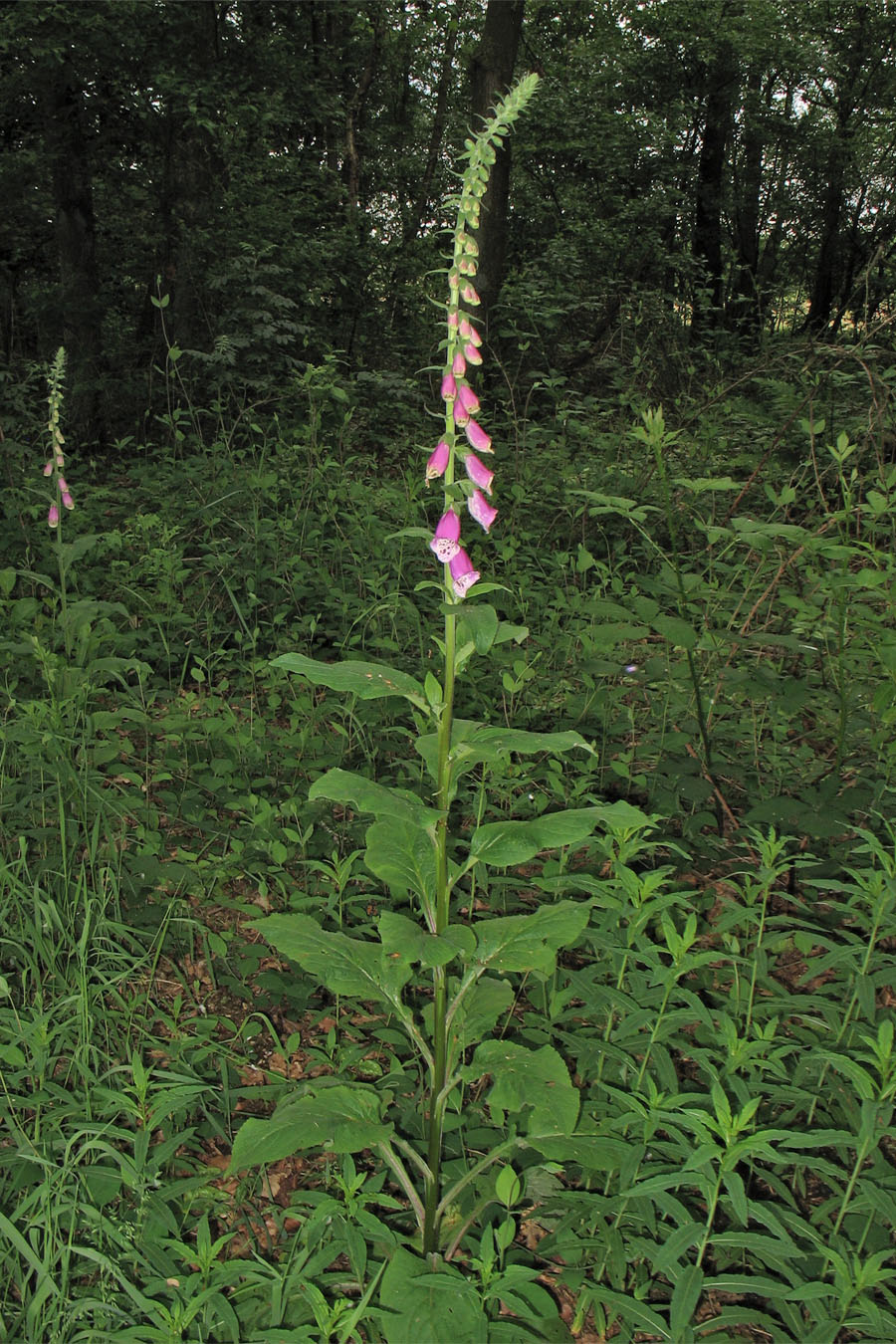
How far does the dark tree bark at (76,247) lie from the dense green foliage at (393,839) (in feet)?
0.26

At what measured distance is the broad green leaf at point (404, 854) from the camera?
5.09ft

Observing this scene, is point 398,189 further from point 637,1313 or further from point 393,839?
point 637,1313

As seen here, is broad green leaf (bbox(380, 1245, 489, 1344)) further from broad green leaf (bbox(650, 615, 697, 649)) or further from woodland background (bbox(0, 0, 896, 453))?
woodland background (bbox(0, 0, 896, 453))

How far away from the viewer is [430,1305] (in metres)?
1.38

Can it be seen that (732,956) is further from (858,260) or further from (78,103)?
(858,260)

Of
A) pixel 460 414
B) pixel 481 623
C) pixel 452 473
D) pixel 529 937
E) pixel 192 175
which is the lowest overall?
pixel 529 937

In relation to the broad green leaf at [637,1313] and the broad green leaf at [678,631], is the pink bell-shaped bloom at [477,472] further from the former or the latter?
the broad green leaf at [637,1313]

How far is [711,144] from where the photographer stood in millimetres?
14617

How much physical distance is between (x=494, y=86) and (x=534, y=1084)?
31.8 feet

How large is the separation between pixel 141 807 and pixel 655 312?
8.90 metres

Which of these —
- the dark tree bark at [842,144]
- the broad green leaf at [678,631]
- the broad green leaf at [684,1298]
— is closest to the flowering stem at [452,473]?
the broad green leaf at [684,1298]

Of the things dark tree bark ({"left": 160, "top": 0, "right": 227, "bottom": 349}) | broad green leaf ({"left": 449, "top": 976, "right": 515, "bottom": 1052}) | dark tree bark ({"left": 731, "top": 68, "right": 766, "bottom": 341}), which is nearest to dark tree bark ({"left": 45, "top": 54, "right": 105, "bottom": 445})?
dark tree bark ({"left": 160, "top": 0, "right": 227, "bottom": 349})

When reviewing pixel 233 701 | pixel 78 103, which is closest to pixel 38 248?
pixel 78 103

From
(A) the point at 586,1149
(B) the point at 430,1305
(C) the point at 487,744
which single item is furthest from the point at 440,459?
(B) the point at 430,1305
